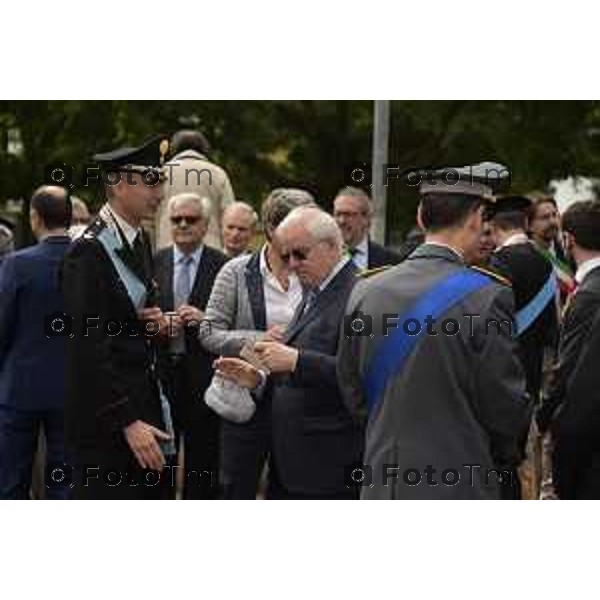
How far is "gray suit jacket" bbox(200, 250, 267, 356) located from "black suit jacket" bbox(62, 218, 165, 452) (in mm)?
1052

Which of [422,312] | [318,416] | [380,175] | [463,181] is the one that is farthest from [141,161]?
[380,175]

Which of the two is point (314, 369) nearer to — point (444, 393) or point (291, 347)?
point (291, 347)

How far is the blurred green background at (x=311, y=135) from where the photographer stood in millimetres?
17938

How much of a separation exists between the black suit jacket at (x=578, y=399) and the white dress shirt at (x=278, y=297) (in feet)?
4.39

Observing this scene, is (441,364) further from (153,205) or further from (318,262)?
(153,205)

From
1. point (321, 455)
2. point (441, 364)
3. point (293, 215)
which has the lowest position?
point (321, 455)

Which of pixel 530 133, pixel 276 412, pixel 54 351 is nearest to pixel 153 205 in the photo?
pixel 276 412

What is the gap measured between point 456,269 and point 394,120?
14.3 metres

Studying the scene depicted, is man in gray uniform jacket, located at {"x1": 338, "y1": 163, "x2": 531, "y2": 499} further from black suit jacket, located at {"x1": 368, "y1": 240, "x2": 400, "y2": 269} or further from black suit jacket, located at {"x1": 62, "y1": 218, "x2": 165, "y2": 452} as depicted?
black suit jacket, located at {"x1": 368, "y1": 240, "x2": 400, "y2": 269}

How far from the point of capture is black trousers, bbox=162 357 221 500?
7.79 meters

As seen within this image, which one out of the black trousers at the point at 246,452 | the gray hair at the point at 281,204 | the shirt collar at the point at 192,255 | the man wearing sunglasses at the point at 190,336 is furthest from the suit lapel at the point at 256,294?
the shirt collar at the point at 192,255

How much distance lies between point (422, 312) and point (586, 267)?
181 centimetres

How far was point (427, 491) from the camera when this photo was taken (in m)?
5.21

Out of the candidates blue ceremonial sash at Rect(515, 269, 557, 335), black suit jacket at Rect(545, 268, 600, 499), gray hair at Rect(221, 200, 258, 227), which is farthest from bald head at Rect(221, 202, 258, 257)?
black suit jacket at Rect(545, 268, 600, 499)
